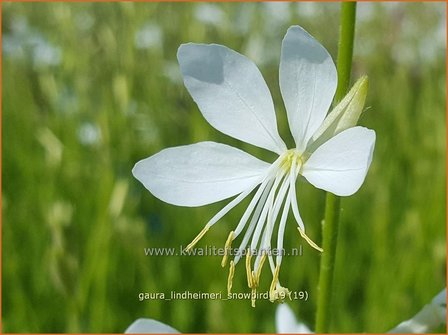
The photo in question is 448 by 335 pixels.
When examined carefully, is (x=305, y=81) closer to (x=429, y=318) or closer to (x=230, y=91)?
(x=230, y=91)

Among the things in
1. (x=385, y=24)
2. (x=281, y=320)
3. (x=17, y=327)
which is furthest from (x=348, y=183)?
(x=385, y=24)

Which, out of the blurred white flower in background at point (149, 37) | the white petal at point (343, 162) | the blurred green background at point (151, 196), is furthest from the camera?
A: the blurred white flower in background at point (149, 37)

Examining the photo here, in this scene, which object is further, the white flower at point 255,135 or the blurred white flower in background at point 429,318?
the blurred white flower in background at point 429,318

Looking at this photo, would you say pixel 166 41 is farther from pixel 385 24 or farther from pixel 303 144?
pixel 303 144

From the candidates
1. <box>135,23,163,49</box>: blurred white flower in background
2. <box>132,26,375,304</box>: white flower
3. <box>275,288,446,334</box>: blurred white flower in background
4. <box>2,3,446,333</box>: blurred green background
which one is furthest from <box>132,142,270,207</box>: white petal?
<box>135,23,163,49</box>: blurred white flower in background

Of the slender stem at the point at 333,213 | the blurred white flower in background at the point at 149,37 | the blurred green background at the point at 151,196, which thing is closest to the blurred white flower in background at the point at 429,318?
the slender stem at the point at 333,213

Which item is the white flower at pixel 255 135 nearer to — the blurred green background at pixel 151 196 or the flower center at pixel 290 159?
the flower center at pixel 290 159

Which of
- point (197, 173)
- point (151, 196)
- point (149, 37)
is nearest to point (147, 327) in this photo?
point (197, 173)

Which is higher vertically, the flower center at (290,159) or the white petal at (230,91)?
the white petal at (230,91)
